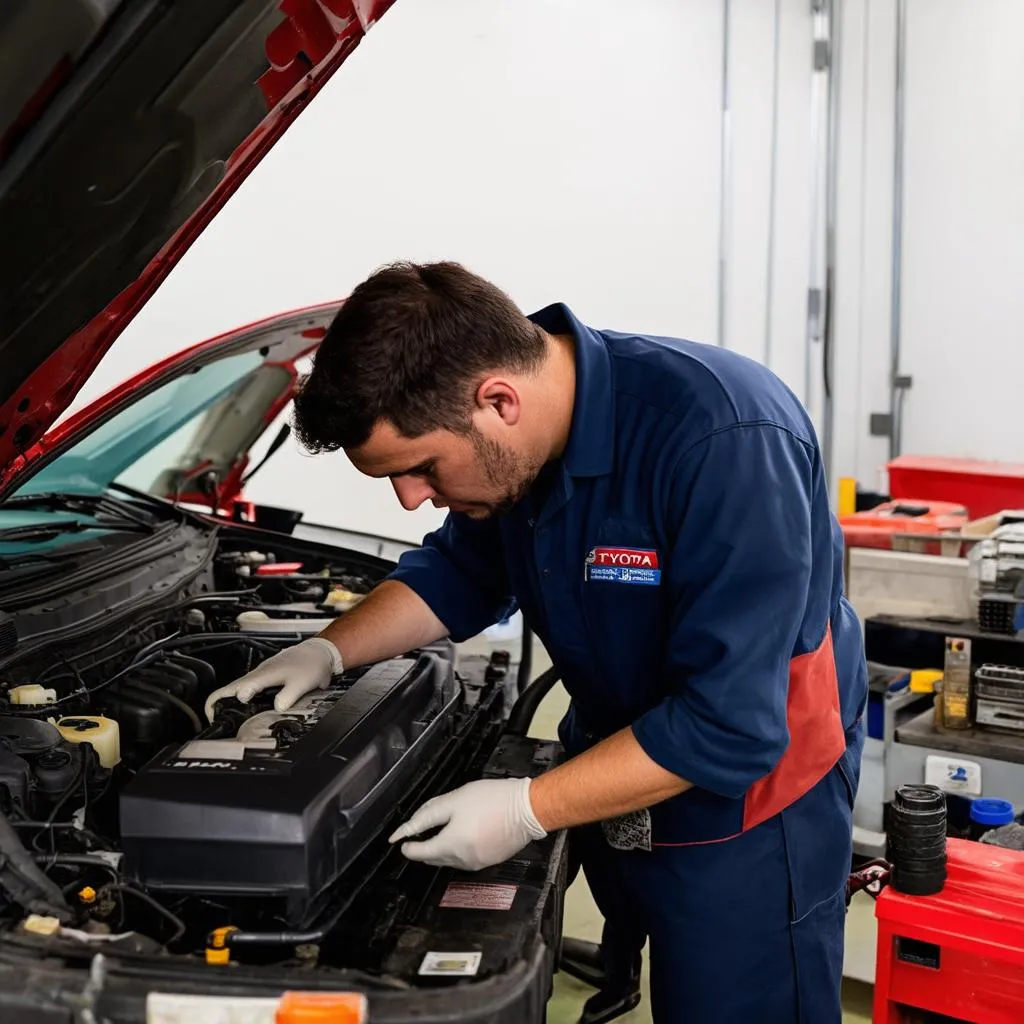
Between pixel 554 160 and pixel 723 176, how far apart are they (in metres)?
1.01

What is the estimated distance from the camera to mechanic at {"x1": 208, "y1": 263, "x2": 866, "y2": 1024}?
1309mm

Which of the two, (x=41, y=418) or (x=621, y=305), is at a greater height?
(x=621, y=305)

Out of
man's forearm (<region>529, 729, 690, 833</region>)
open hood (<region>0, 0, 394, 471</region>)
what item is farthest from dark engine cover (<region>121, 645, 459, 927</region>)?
open hood (<region>0, 0, 394, 471</region>)

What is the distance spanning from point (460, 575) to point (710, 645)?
0.61 metres

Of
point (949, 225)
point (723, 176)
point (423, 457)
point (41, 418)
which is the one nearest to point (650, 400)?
point (423, 457)

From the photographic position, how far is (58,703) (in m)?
1.59

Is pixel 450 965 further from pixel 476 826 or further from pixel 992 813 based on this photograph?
pixel 992 813

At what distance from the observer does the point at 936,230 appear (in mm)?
5898

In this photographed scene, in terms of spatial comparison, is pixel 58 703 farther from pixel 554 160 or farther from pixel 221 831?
pixel 554 160

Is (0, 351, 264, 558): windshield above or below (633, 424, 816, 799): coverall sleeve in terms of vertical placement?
above

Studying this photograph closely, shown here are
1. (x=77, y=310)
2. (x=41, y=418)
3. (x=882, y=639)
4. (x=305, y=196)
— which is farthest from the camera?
(x=305, y=196)

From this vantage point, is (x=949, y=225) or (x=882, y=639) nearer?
(x=882, y=639)

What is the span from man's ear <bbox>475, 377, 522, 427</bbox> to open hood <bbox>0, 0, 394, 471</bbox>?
1.34 feet

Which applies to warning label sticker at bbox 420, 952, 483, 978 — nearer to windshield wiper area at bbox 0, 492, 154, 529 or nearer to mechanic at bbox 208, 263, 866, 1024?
mechanic at bbox 208, 263, 866, 1024
